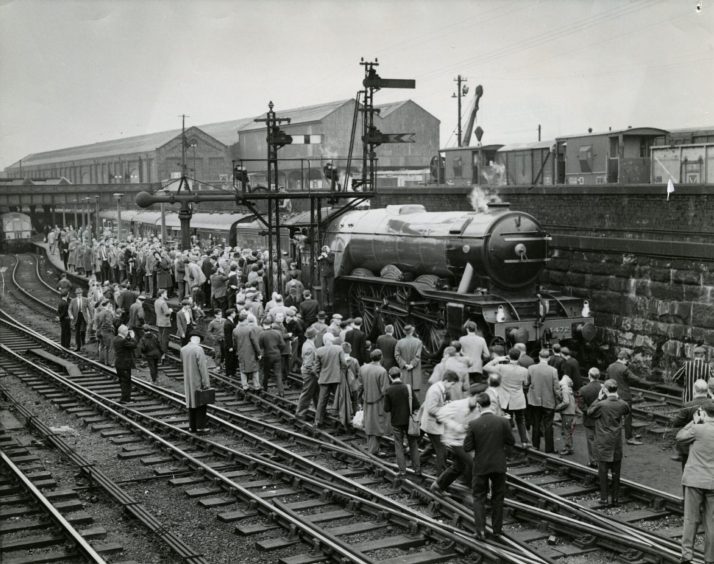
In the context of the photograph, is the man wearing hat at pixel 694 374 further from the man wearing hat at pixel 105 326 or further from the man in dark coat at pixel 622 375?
the man wearing hat at pixel 105 326

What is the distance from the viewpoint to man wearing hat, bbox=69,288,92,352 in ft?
68.8

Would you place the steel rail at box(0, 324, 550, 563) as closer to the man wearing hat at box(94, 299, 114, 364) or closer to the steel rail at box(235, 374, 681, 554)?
the steel rail at box(235, 374, 681, 554)

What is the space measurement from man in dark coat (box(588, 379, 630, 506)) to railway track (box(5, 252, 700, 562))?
284 millimetres

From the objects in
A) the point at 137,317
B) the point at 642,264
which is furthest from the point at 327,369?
the point at 642,264

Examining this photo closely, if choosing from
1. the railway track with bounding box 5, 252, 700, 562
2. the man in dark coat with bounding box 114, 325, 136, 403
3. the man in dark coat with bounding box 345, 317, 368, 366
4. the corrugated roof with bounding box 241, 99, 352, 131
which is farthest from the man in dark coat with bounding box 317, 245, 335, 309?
the corrugated roof with bounding box 241, 99, 352, 131

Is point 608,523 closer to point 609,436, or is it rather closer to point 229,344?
point 609,436

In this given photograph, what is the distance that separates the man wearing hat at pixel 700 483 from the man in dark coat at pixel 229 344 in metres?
10.9

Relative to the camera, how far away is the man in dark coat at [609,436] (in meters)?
9.80

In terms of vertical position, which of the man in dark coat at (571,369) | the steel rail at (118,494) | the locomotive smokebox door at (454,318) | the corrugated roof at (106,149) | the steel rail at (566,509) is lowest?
the steel rail at (118,494)

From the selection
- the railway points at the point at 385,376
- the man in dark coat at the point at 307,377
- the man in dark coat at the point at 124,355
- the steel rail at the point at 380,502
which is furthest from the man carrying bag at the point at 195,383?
the man in dark coat at the point at 124,355

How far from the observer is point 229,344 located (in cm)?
1789

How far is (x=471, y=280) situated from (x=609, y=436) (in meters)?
7.47

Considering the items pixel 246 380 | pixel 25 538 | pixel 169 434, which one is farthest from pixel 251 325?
pixel 25 538

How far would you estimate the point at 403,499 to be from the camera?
1041cm
